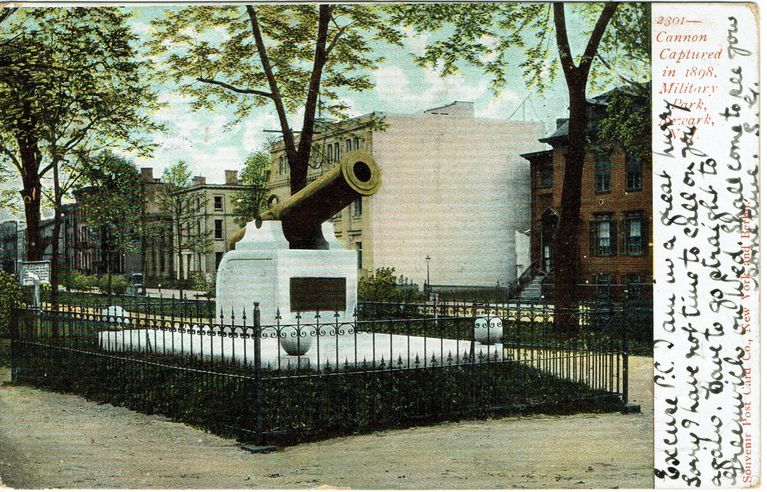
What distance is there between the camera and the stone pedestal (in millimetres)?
12078

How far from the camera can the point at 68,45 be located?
1086 centimetres

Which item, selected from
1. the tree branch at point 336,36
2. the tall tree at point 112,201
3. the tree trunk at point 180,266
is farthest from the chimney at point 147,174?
the tree branch at point 336,36

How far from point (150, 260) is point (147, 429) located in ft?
21.2

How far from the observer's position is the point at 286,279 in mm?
12086

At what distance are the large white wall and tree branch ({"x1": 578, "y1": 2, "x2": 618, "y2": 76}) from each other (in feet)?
5.12

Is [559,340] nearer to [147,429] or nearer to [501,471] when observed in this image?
[501,471]

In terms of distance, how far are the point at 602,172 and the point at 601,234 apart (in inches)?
40.2

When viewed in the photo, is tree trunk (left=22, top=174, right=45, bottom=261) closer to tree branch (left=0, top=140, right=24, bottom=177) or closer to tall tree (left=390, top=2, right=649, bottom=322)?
tree branch (left=0, top=140, right=24, bottom=177)

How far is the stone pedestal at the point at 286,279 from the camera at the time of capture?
1208 cm

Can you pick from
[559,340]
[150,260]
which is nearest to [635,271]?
[559,340]

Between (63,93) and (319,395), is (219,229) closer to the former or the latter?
(63,93)

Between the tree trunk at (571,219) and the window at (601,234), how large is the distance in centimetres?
34

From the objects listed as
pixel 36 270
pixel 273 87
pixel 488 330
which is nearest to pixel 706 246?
pixel 488 330

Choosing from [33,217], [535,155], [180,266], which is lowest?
[180,266]
